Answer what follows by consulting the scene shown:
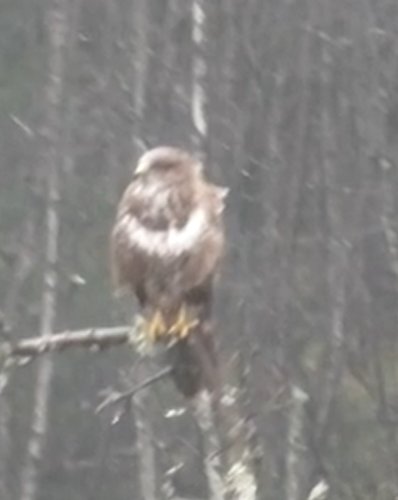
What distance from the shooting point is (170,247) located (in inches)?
189

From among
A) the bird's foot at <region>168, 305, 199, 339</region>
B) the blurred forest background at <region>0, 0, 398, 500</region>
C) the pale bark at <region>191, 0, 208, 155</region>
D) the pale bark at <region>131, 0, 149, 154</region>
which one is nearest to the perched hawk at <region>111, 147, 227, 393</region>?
the bird's foot at <region>168, 305, 199, 339</region>

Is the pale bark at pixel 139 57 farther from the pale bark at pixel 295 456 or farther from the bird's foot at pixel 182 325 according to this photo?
the bird's foot at pixel 182 325

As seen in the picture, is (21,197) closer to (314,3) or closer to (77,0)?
(77,0)

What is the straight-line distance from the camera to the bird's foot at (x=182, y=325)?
468cm

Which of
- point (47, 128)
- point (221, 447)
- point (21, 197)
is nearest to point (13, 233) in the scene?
point (21, 197)

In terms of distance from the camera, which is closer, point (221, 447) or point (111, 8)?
point (221, 447)

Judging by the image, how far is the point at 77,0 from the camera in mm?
7910

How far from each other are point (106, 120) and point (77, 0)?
0.47 meters

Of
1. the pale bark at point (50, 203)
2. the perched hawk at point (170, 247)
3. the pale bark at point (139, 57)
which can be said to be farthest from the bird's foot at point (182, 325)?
the pale bark at point (50, 203)

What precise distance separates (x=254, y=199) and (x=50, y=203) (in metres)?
0.77

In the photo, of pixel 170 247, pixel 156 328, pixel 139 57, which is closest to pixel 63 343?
pixel 156 328

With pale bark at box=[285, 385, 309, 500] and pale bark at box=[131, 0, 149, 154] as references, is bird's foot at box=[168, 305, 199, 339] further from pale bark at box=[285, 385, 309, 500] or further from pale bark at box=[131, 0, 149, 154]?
pale bark at box=[131, 0, 149, 154]

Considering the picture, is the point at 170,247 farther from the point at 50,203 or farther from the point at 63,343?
the point at 50,203

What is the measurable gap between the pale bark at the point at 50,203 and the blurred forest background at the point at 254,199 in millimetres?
16
